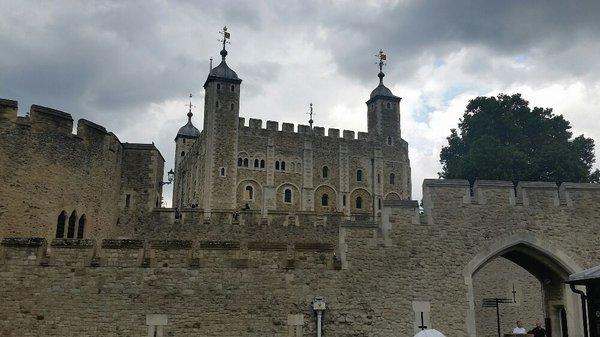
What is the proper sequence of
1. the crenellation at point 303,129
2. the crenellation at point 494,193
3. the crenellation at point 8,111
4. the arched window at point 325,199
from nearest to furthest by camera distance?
the crenellation at point 494,193, the crenellation at point 8,111, the arched window at point 325,199, the crenellation at point 303,129

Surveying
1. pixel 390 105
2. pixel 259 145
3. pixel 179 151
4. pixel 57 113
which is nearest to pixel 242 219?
pixel 57 113

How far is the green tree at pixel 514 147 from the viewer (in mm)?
34250

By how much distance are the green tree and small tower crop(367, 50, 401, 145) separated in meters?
21.5

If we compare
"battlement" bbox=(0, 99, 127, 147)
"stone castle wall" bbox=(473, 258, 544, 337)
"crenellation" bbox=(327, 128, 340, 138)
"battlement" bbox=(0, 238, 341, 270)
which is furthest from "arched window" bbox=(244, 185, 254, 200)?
"battlement" bbox=(0, 238, 341, 270)

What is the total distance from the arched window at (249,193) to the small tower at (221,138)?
1.65 m

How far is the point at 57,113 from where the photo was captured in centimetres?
1555

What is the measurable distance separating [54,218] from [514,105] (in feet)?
110

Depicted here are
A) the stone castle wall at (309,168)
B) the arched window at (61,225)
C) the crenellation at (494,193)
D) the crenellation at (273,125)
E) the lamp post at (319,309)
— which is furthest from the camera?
the crenellation at (273,125)

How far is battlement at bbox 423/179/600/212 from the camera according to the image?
565 inches

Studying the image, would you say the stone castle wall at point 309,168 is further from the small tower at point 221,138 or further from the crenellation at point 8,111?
the crenellation at point 8,111

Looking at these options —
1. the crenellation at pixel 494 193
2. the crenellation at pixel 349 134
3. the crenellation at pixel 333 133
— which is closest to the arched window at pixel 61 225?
the crenellation at pixel 494 193

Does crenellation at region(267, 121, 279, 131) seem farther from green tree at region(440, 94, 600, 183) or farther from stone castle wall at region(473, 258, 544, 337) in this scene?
stone castle wall at region(473, 258, 544, 337)

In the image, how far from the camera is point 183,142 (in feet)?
241

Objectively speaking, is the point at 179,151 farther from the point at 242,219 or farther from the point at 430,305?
the point at 430,305
